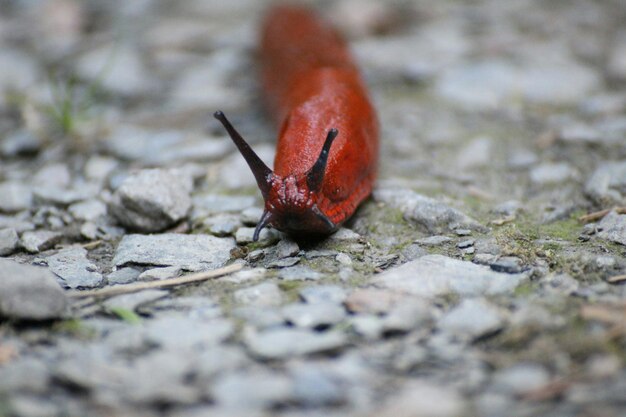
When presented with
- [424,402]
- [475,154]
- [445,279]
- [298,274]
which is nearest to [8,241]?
[298,274]

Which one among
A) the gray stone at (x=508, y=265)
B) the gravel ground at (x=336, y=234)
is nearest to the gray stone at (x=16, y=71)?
the gravel ground at (x=336, y=234)

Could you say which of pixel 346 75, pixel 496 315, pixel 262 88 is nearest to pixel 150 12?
pixel 262 88

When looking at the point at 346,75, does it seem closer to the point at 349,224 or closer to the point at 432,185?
the point at 432,185

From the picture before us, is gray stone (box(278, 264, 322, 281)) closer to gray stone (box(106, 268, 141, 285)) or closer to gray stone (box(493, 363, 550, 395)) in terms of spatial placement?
gray stone (box(106, 268, 141, 285))

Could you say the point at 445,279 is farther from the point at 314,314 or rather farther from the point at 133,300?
the point at 133,300

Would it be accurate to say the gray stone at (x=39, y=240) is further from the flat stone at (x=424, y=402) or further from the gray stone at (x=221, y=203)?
the flat stone at (x=424, y=402)

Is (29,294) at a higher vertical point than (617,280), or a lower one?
higher

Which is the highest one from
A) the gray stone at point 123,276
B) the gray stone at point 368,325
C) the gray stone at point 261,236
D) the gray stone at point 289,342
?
the gray stone at point 261,236
